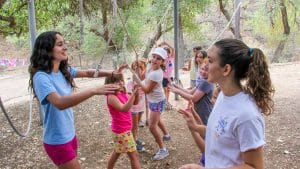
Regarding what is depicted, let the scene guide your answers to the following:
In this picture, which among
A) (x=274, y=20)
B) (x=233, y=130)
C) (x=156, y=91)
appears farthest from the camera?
(x=274, y=20)

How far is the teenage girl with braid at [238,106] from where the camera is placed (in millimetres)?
1205

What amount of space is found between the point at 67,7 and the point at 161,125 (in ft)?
13.5

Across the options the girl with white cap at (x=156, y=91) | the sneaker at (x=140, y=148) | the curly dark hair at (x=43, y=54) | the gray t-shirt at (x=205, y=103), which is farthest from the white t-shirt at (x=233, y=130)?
the sneaker at (x=140, y=148)

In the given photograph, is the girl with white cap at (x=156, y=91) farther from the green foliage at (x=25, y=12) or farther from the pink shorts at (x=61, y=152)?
the green foliage at (x=25, y=12)

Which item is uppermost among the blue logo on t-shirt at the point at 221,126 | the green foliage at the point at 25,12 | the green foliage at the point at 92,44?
the green foliage at the point at 25,12

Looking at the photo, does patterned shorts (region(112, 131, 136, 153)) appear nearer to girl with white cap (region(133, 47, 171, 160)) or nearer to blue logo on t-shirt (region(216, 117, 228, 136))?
girl with white cap (region(133, 47, 171, 160))

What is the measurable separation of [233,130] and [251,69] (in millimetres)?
239

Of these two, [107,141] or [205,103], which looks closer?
[205,103]

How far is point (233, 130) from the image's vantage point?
48.9 inches

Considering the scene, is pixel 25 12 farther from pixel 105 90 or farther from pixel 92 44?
pixel 92 44

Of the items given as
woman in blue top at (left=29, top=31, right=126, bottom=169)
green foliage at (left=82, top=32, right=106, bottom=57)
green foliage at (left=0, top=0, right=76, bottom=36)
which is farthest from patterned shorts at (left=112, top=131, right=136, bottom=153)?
green foliage at (left=82, top=32, right=106, bottom=57)

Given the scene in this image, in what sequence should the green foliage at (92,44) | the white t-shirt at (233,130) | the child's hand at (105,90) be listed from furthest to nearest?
the green foliage at (92,44) < the child's hand at (105,90) < the white t-shirt at (233,130)

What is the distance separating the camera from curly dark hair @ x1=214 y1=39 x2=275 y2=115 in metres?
1.29

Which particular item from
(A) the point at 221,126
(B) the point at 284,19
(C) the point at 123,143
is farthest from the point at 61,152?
(B) the point at 284,19
